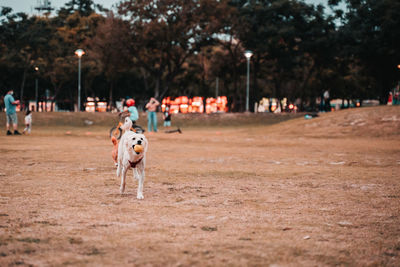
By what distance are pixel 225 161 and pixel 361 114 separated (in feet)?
55.7

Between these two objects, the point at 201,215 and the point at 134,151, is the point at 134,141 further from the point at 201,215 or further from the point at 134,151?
the point at 201,215

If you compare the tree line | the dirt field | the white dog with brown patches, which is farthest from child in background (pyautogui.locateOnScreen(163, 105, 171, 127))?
the white dog with brown patches

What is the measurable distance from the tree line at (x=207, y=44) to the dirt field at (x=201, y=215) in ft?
110

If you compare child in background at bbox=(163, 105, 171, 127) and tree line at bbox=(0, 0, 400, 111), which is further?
tree line at bbox=(0, 0, 400, 111)

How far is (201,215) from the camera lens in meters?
5.50

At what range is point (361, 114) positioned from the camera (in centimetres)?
2664

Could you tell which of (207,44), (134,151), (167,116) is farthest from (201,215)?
(207,44)

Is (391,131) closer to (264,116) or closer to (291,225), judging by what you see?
(264,116)

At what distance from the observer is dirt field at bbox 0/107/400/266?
396 cm

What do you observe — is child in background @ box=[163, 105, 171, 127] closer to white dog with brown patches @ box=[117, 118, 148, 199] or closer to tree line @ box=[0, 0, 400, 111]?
tree line @ box=[0, 0, 400, 111]

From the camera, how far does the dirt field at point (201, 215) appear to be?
396cm

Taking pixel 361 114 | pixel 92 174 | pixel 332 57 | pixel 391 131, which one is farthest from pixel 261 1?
pixel 92 174

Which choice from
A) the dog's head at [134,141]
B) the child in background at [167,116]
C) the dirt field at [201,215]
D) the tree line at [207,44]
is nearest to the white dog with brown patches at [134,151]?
the dog's head at [134,141]

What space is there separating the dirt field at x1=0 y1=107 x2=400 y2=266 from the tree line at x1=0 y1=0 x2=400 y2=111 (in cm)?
3355
